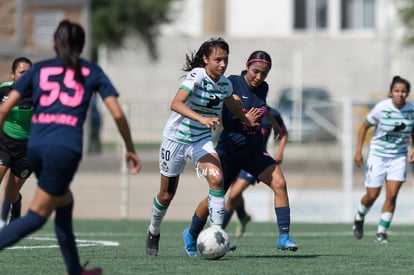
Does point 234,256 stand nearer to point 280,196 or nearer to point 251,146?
point 280,196

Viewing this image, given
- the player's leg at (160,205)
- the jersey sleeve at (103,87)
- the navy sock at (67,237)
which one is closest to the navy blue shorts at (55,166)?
the navy sock at (67,237)

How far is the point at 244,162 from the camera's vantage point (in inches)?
428

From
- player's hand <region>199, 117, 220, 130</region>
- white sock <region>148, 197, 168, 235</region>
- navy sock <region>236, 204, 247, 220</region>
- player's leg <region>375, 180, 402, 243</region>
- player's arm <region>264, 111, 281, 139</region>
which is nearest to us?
player's hand <region>199, 117, 220, 130</region>

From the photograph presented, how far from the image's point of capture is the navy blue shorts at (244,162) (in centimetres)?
1080

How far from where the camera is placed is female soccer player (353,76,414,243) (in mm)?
13492

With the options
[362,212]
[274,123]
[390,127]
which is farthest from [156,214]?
[362,212]

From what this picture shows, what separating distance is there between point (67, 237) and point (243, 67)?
34.5 m

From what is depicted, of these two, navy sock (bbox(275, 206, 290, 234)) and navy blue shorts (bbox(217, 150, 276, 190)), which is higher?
navy blue shorts (bbox(217, 150, 276, 190))

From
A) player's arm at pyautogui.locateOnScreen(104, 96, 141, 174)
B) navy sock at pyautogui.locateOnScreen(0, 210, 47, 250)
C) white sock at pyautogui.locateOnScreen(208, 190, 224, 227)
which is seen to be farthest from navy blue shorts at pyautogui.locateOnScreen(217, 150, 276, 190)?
navy sock at pyautogui.locateOnScreen(0, 210, 47, 250)

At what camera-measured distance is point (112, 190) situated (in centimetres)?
2203

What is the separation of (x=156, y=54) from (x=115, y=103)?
38156 millimetres

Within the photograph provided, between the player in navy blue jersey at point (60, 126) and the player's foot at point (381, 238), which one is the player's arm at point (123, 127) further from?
the player's foot at point (381, 238)

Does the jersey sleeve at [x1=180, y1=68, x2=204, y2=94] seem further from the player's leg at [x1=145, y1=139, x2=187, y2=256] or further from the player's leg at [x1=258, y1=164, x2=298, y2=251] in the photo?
the player's leg at [x1=258, y1=164, x2=298, y2=251]

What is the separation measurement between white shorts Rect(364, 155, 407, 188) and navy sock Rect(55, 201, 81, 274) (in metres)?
6.56
